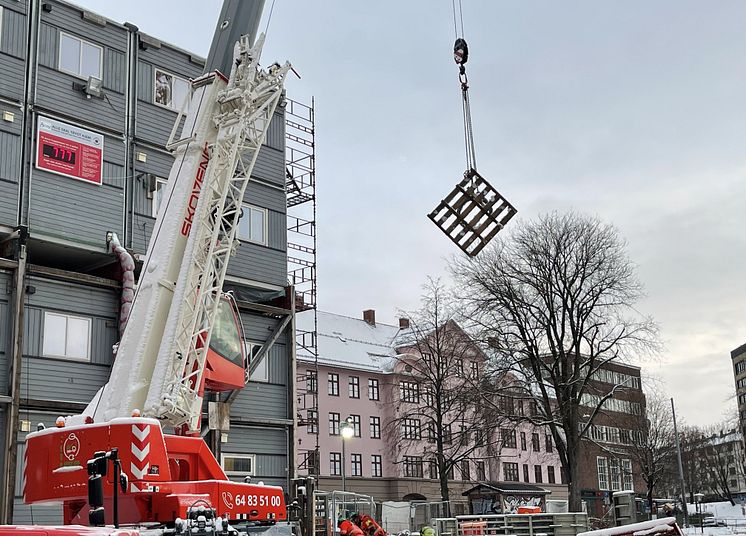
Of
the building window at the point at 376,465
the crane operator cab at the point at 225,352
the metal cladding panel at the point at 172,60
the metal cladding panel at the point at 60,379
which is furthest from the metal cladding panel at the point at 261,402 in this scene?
the building window at the point at 376,465

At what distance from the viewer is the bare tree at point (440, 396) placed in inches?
1671

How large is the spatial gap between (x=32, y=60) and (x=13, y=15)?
126cm

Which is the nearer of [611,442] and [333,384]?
[333,384]

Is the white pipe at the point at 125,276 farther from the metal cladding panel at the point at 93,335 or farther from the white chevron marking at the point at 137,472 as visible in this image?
the white chevron marking at the point at 137,472

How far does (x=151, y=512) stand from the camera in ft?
36.6

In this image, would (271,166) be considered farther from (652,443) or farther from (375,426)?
(652,443)

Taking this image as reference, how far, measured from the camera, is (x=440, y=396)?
175ft

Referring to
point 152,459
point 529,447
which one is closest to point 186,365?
point 152,459

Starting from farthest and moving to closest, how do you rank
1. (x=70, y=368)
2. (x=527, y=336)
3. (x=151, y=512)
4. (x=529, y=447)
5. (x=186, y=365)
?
(x=529, y=447), (x=527, y=336), (x=70, y=368), (x=186, y=365), (x=151, y=512)

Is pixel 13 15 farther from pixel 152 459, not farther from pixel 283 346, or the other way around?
pixel 152 459

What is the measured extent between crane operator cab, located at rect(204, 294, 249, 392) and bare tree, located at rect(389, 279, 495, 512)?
23021 mm

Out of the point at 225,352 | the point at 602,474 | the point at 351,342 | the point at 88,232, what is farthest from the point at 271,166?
the point at 602,474

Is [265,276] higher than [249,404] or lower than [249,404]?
higher

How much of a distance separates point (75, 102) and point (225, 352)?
1097 cm
